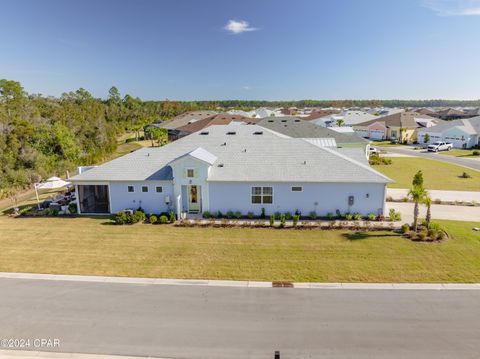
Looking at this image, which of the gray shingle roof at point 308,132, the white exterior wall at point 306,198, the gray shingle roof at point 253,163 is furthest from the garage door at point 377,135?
the white exterior wall at point 306,198

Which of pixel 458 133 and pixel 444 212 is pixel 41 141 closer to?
pixel 444 212

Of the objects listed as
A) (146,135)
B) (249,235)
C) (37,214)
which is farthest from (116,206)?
(146,135)

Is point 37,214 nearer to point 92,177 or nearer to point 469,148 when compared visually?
point 92,177

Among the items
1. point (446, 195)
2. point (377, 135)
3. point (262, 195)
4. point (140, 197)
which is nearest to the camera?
point (262, 195)

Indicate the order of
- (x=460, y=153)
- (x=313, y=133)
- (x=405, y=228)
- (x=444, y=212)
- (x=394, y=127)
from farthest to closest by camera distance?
(x=394, y=127) → (x=460, y=153) → (x=313, y=133) → (x=444, y=212) → (x=405, y=228)

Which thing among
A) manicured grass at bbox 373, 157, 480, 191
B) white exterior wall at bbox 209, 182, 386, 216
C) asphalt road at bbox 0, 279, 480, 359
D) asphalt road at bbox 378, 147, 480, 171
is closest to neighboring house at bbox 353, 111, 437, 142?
asphalt road at bbox 378, 147, 480, 171

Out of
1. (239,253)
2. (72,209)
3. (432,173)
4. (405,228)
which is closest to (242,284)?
(239,253)

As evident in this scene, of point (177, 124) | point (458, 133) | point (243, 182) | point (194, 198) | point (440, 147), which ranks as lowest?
point (194, 198)
